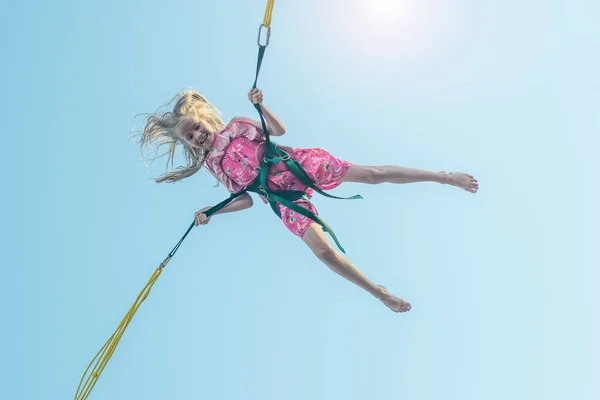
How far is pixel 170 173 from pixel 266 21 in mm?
2314

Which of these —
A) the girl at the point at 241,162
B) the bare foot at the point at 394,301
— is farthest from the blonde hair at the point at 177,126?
the bare foot at the point at 394,301

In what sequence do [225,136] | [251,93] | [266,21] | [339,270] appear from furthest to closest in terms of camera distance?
[225,136] < [339,270] < [251,93] < [266,21]

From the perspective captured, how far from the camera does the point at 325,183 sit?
6.76 meters

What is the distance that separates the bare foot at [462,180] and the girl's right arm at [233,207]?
191 cm

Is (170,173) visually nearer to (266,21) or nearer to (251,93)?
(251,93)

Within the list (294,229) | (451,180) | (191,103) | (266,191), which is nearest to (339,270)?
(294,229)

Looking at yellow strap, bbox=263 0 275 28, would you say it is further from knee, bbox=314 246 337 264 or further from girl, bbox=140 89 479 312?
knee, bbox=314 246 337 264

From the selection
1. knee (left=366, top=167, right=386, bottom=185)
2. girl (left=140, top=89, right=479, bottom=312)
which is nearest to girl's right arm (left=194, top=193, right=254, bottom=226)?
girl (left=140, top=89, right=479, bottom=312)

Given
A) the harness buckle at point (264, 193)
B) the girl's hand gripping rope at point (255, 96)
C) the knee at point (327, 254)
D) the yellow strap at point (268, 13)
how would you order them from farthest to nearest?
the harness buckle at point (264, 193)
the knee at point (327, 254)
the girl's hand gripping rope at point (255, 96)
the yellow strap at point (268, 13)

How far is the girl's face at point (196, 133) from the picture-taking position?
655cm

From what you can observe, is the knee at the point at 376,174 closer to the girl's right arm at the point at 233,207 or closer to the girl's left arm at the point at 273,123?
the girl's left arm at the point at 273,123

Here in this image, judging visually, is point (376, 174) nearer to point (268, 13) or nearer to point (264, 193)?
point (264, 193)

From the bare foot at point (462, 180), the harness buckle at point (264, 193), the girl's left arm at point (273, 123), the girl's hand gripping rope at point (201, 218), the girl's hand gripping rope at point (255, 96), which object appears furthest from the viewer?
the bare foot at point (462, 180)

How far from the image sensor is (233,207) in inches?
263
